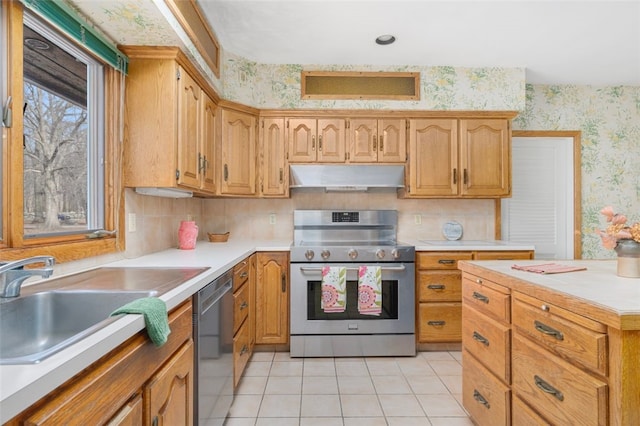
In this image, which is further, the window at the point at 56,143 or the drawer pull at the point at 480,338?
the drawer pull at the point at 480,338

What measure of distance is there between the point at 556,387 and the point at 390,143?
7.42ft

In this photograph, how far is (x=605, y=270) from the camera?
1.51 meters

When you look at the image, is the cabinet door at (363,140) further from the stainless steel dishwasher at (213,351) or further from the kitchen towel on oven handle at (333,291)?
the stainless steel dishwasher at (213,351)

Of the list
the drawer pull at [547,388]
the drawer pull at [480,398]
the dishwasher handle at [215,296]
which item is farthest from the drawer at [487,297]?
the dishwasher handle at [215,296]

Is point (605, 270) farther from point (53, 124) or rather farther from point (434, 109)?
point (53, 124)

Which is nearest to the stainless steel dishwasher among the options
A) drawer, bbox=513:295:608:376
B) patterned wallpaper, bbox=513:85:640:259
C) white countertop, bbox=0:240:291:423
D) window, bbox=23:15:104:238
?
white countertop, bbox=0:240:291:423

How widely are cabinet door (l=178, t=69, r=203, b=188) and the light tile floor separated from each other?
A: 1.42 metres

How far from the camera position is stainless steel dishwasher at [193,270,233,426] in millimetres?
1404

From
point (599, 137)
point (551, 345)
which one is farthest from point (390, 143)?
point (599, 137)

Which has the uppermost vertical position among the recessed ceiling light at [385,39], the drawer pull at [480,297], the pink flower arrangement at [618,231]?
the recessed ceiling light at [385,39]

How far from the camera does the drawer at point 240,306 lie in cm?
206

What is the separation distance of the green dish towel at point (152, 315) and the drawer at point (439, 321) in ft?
7.45

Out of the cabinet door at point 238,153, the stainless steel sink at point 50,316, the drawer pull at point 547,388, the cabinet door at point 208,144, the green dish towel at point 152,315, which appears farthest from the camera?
the cabinet door at point 238,153

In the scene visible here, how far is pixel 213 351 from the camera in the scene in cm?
160
